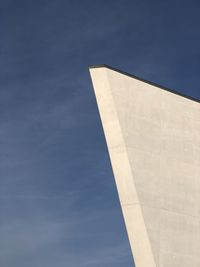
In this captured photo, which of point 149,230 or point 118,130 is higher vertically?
point 118,130

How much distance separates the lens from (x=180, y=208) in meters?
17.5

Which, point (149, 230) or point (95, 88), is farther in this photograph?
point (95, 88)

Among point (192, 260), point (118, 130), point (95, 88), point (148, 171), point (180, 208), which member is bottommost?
point (192, 260)

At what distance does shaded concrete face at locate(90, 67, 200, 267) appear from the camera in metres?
16.4

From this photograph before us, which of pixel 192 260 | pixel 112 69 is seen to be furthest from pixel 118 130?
pixel 192 260

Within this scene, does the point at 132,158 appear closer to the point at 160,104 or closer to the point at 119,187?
the point at 119,187

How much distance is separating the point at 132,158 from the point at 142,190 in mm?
969

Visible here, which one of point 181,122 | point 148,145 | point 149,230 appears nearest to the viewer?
point 149,230

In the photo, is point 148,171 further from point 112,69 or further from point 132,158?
→ point 112,69

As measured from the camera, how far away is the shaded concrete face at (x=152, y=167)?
16.4 meters

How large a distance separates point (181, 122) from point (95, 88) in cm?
319

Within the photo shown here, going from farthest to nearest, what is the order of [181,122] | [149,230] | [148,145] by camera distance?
[181,122]
[148,145]
[149,230]

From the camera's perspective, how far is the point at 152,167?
1722 cm

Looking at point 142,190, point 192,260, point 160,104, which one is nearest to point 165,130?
point 160,104
